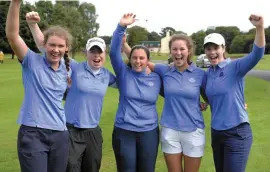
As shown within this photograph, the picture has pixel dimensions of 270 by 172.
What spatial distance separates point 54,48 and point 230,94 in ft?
7.21

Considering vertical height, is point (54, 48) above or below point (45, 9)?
below

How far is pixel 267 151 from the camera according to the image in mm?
8109

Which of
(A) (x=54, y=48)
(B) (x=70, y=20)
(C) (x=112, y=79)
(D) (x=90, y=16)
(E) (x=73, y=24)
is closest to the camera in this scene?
(A) (x=54, y=48)

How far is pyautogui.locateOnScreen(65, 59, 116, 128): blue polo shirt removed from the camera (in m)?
4.87

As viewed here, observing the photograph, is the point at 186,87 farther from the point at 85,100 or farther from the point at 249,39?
the point at 249,39

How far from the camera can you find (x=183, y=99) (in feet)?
16.7

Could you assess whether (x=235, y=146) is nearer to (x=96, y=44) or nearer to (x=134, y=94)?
(x=134, y=94)

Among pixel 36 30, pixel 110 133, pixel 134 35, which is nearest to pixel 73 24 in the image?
pixel 134 35

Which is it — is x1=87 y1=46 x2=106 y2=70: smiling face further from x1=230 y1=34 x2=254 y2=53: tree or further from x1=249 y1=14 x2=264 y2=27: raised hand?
x1=230 y1=34 x2=254 y2=53: tree

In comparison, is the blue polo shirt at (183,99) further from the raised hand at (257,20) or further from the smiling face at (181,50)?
the raised hand at (257,20)

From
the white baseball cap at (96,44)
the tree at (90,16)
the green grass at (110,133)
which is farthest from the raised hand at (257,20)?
the tree at (90,16)

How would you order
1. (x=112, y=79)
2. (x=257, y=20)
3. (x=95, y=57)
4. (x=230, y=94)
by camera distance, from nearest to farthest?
(x=257, y=20)
(x=230, y=94)
(x=95, y=57)
(x=112, y=79)

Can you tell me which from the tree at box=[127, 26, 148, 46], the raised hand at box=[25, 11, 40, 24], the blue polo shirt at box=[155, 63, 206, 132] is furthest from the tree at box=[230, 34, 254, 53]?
the raised hand at box=[25, 11, 40, 24]

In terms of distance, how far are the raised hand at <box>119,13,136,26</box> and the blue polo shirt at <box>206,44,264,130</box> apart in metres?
1.38
